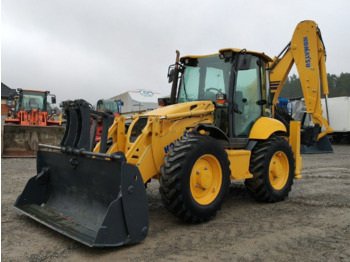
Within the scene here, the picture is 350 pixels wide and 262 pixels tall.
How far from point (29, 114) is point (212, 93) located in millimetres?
11078

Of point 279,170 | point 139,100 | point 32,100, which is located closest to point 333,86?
point 139,100

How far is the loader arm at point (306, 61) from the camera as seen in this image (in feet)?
26.9

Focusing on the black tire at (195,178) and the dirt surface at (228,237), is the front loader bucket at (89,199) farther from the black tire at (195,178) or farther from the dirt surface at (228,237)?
the black tire at (195,178)

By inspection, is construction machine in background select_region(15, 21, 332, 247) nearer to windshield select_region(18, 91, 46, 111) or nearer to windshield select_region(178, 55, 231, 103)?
windshield select_region(178, 55, 231, 103)

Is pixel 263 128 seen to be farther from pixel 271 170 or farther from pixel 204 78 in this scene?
pixel 204 78

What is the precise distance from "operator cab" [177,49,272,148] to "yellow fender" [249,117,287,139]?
0.08 m

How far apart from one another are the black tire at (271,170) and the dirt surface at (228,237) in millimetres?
197

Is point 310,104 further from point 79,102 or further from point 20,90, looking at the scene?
point 20,90

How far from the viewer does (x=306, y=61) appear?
27.2 ft

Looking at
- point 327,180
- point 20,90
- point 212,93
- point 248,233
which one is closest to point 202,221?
point 248,233

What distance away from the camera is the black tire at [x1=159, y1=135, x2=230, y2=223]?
12.7 ft

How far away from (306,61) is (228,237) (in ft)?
19.9

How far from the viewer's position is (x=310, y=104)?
8.83 meters

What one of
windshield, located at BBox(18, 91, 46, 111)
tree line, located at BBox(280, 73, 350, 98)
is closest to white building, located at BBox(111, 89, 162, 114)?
windshield, located at BBox(18, 91, 46, 111)
